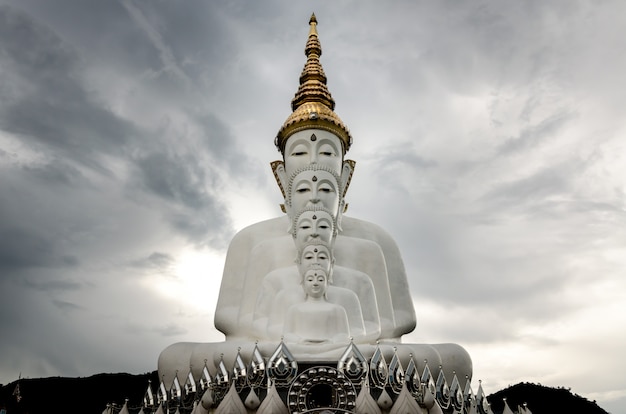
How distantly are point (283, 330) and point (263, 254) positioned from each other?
7.88 feet

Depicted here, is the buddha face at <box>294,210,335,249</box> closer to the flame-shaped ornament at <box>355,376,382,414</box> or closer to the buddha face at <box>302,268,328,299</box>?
the buddha face at <box>302,268,328,299</box>

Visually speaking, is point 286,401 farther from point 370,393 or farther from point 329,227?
point 329,227

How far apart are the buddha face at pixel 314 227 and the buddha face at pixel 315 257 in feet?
1.06

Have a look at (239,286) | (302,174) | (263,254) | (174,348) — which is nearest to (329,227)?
(302,174)

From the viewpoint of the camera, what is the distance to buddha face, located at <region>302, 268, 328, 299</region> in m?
8.78

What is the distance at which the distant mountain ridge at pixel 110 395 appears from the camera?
38.7ft

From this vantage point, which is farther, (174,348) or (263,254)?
(263,254)

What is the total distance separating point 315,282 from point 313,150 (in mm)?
2809

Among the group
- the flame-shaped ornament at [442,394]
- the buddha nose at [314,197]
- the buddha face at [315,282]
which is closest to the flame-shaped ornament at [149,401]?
the buddha face at [315,282]

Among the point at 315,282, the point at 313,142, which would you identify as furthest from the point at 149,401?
the point at 313,142

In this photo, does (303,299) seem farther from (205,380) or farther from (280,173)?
(280,173)

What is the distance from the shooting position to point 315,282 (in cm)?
878

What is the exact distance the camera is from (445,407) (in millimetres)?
6898

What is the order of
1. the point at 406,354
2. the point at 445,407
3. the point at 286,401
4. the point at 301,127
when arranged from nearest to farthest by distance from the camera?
the point at 286,401 → the point at 445,407 → the point at 406,354 → the point at 301,127
